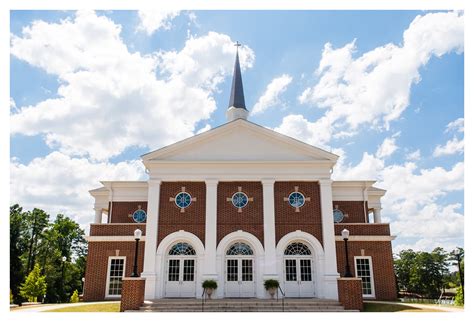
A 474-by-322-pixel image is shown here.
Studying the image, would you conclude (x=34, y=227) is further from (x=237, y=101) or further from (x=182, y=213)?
(x=182, y=213)

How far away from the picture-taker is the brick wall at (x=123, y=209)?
74.9 feet

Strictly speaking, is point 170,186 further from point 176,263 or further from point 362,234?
point 362,234

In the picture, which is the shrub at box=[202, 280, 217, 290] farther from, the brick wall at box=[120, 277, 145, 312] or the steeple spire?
the steeple spire

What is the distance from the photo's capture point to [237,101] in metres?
28.7

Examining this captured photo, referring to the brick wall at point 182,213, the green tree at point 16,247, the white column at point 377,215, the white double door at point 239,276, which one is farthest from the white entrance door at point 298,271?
the green tree at point 16,247

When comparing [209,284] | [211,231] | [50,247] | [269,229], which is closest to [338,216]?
[269,229]

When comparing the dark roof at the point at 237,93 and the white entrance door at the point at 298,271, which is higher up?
the dark roof at the point at 237,93

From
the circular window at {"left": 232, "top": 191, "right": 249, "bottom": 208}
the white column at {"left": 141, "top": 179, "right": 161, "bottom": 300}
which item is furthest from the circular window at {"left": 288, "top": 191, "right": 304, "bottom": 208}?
the white column at {"left": 141, "top": 179, "right": 161, "bottom": 300}

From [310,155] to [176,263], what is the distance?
28.4 ft

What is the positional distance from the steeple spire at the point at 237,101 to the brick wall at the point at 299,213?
9.76 m

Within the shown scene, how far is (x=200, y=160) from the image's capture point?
19719 mm

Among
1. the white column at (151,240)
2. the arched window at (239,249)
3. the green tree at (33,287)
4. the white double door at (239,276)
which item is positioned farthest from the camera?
the green tree at (33,287)

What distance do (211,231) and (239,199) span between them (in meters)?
2.13

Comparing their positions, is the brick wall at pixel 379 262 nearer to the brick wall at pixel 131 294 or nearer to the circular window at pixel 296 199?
the circular window at pixel 296 199
